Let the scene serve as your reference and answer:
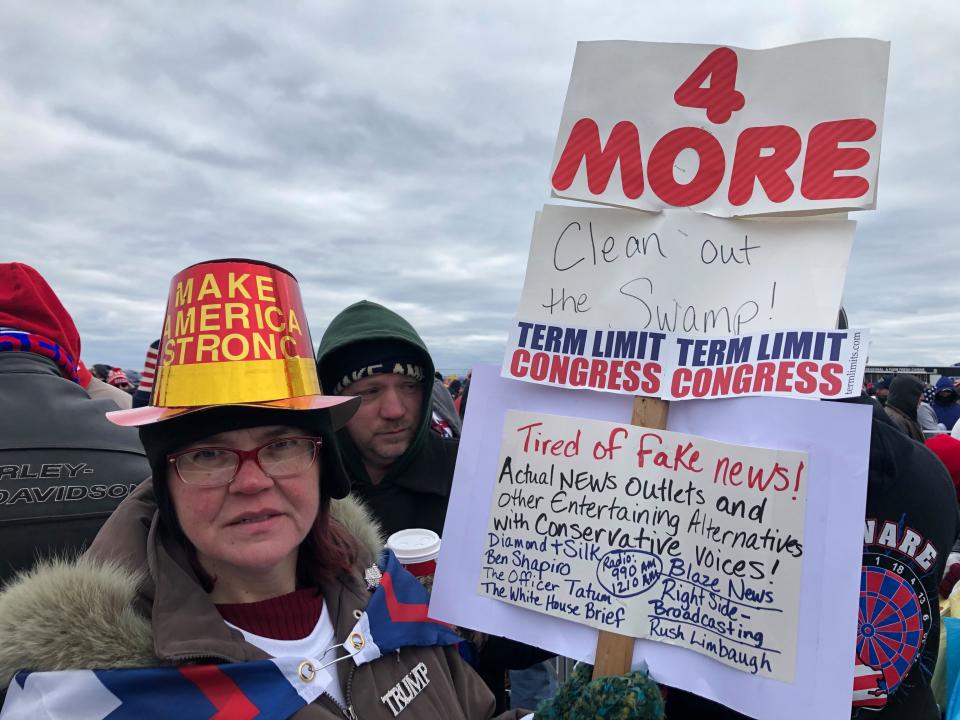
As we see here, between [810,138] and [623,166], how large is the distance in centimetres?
42

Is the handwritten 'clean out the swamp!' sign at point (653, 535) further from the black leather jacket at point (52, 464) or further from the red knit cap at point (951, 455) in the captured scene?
the red knit cap at point (951, 455)

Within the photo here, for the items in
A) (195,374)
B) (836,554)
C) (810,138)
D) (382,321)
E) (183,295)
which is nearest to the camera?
(836,554)

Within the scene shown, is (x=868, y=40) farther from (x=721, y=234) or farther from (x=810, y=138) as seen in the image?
(x=721, y=234)

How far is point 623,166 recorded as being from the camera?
157cm

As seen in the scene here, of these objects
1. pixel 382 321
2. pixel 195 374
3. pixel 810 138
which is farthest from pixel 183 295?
pixel 810 138

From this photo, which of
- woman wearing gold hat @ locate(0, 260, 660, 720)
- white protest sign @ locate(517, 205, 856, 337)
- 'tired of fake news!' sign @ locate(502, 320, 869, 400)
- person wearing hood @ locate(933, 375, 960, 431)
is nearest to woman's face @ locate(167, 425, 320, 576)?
woman wearing gold hat @ locate(0, 260, 660, 720)

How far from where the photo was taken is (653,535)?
1.45 m

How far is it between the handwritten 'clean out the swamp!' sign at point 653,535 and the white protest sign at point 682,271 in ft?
0.94

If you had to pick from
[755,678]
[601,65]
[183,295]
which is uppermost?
[601,65]

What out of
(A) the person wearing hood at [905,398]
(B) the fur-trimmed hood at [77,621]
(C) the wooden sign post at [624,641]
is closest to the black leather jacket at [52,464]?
(B) the fur-trimmed hood at [77,621]

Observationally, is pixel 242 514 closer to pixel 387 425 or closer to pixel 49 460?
pixel 49 460

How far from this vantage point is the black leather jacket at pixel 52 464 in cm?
185

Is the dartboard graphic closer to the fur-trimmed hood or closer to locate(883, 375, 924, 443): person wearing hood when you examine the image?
the fur-trimmed hood

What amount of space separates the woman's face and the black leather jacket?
2.01 ft
